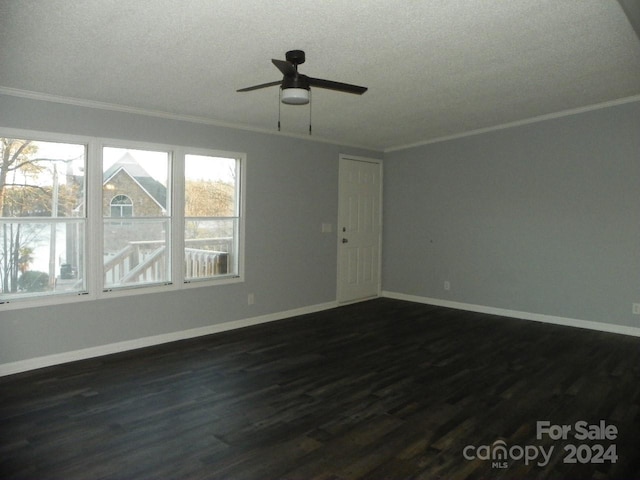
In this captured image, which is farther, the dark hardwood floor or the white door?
the white door

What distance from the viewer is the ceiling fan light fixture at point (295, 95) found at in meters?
2.76

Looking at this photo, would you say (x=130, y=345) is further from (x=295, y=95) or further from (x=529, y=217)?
(x=529, y=217)

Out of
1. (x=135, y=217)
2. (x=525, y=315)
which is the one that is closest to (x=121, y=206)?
(x=135, y=217)

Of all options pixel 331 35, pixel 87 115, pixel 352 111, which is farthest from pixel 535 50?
pixel 87 115

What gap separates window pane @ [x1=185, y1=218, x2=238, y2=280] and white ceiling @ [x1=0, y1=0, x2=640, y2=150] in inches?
49.0

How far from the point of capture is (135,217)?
4383 mm

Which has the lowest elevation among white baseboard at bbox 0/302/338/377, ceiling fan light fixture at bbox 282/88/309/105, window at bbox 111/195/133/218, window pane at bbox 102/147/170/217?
white baseboard at bbox 0/302/338/377

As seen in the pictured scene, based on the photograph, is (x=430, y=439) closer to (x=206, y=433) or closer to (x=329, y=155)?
(x=206, y=433)

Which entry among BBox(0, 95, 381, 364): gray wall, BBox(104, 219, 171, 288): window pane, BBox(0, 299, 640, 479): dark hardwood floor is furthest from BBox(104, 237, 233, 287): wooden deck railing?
BBox(0, 299, 640, 479): dark hardwood floor

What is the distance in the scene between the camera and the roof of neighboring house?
166 inches

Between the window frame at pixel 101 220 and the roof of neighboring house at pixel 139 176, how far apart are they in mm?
83

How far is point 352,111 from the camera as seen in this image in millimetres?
4629

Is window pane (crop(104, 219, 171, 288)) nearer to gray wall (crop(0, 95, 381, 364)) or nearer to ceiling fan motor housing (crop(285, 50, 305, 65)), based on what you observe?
gray wall (crop(0, 95, 381, 364))

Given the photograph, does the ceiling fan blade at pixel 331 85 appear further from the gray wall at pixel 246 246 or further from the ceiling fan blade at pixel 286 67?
the gray wall at pixel 246 246
